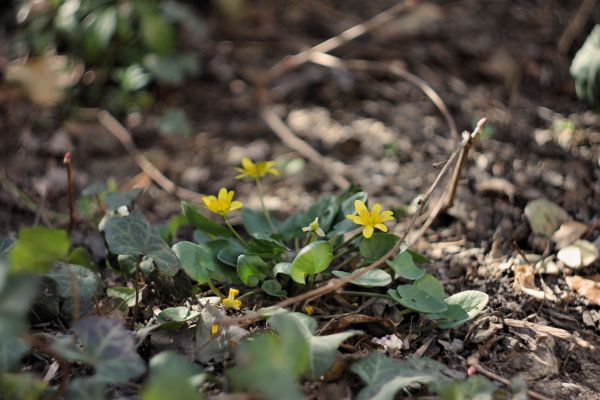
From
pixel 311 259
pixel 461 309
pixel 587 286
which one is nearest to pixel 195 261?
pixel 311 259

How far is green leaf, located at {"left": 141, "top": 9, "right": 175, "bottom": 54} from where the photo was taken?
314 centimetres

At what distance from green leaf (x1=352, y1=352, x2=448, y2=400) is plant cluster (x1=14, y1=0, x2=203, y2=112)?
7.10 feet

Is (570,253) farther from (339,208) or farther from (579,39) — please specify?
(579,39)

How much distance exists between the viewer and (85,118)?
3.26 metres

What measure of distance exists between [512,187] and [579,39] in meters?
1.40

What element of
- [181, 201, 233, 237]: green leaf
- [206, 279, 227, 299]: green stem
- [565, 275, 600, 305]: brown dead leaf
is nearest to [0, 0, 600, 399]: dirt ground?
[565, 275, 600, 305]: brown dead leaf

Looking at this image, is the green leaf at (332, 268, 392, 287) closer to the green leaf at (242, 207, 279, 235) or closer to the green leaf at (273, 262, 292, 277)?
the green leaf at (273, 262, 292, 277)

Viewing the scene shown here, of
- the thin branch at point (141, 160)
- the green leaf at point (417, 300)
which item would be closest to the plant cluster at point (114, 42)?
the thin branch at point (141, 160)

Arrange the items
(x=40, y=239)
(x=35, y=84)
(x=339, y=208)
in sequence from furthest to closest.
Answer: (x=35, y=84)
(x=339, y=208)
(x=40, y=239)

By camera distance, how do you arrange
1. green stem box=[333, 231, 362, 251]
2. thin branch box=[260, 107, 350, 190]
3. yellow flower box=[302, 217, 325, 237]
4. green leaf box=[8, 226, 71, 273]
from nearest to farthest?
green leaf box=[8, 226, 71, 273] → yellow flower box=[302, 217, 325, 237] → green stem box=[333, 231, 362, 251] → thin branch box=[260, 107, 350, 190]

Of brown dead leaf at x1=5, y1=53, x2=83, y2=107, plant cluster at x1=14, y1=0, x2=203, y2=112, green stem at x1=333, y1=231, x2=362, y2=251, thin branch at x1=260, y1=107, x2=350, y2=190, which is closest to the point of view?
green stem at x1=333, y1=231, x2=362, y2=251

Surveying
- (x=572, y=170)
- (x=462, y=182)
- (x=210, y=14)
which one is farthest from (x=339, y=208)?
(x=210, y=14)

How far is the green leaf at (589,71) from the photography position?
2.38 meters

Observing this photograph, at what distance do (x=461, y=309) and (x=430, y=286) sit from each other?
0.11m
